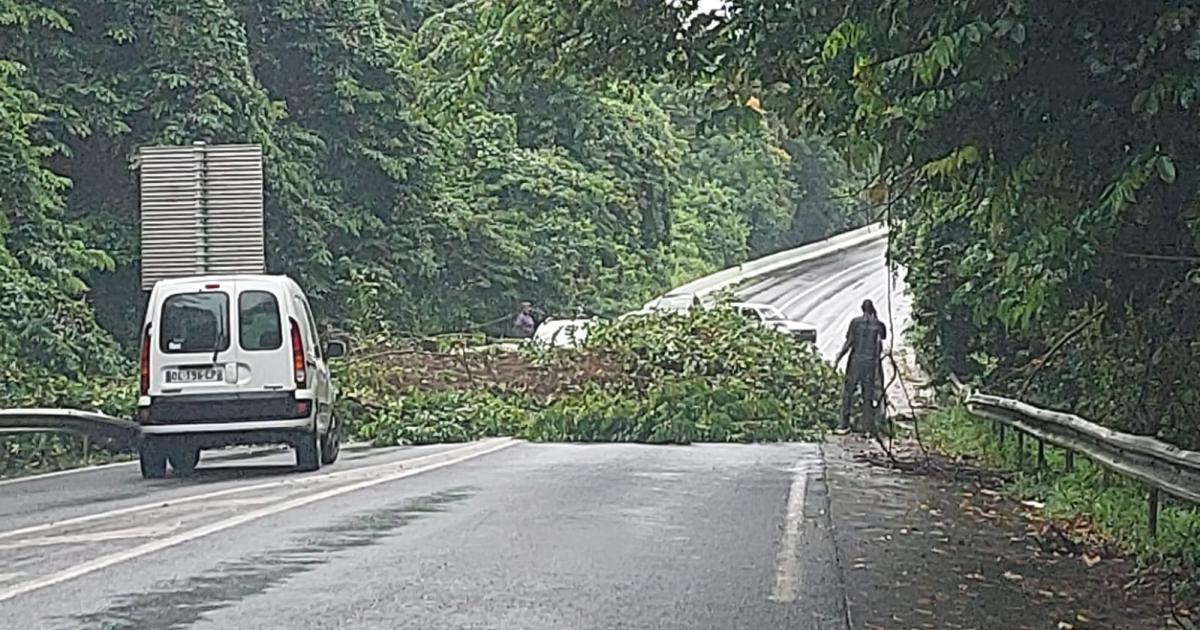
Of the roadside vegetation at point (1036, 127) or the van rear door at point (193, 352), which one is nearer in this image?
the roadside vegetation at point (1036, 127)

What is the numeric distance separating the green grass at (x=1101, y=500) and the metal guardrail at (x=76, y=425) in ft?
28.8

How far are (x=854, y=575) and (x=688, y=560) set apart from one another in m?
1.10

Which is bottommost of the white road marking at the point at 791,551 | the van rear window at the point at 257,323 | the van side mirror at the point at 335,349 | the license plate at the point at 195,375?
Answer: the white road marking at the point at 791,551

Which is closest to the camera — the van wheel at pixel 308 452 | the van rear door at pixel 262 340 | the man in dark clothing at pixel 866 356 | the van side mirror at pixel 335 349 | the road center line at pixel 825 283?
the van rear door at pixel 262 340

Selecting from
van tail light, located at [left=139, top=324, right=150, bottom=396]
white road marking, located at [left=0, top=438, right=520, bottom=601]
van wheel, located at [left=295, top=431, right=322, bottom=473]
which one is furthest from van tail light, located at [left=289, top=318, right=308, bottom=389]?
van tail light, located at [left=139, top=324, right=150, bottom=396]

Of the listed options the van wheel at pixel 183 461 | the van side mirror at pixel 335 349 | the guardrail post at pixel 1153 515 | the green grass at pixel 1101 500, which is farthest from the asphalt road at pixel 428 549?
the guardrail post at pixel 1153 515

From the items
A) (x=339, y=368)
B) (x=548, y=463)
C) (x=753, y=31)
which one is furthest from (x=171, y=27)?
(x=753, y=31)

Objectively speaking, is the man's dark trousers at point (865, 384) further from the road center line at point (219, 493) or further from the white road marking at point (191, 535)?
the white road marking at point (191, 535)

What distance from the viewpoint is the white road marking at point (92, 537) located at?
12422 mm

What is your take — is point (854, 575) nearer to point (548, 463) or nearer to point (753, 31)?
point (753, 31)

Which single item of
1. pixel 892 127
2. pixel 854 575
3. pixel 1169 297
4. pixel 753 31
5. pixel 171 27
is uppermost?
pixel 171 27

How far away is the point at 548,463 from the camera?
20469mm

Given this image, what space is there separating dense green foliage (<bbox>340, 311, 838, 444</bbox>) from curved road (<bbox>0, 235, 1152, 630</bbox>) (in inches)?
267

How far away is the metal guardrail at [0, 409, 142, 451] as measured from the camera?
19.6 metres
